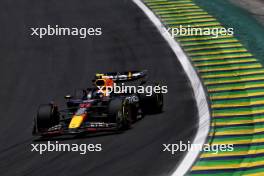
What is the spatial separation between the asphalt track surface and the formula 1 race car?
255 millimetres

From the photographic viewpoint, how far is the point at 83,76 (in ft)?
66.4

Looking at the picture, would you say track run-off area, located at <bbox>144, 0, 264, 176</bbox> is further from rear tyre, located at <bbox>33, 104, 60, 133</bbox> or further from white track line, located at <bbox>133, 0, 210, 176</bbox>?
rear tyre, located at <bbox>33, 104, 60, 133</bbox>

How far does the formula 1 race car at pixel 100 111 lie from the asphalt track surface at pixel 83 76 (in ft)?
0.84

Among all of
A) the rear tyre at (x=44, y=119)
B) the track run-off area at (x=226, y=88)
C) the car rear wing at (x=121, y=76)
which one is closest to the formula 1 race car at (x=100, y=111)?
the rear tyre at (x=44, y=119)

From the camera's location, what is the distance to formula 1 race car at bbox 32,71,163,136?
14866mm

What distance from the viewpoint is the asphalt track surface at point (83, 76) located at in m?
13.3

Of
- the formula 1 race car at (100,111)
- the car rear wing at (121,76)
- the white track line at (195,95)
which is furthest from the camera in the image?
the car rear wing at (121,76)

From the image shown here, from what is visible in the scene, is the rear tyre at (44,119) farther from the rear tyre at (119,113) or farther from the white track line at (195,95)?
the white track line at (195,95)

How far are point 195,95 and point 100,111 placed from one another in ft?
9.94

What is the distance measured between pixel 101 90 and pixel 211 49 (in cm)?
621

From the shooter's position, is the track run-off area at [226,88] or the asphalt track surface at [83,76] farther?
the asphalt track surface at [83,76]

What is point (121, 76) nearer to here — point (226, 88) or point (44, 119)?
point (226, 88)

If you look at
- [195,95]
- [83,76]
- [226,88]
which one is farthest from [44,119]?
[226,88]

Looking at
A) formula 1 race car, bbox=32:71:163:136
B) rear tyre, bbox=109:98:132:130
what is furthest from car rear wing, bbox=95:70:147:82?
rear tyre, bbox=109:98:132:130
